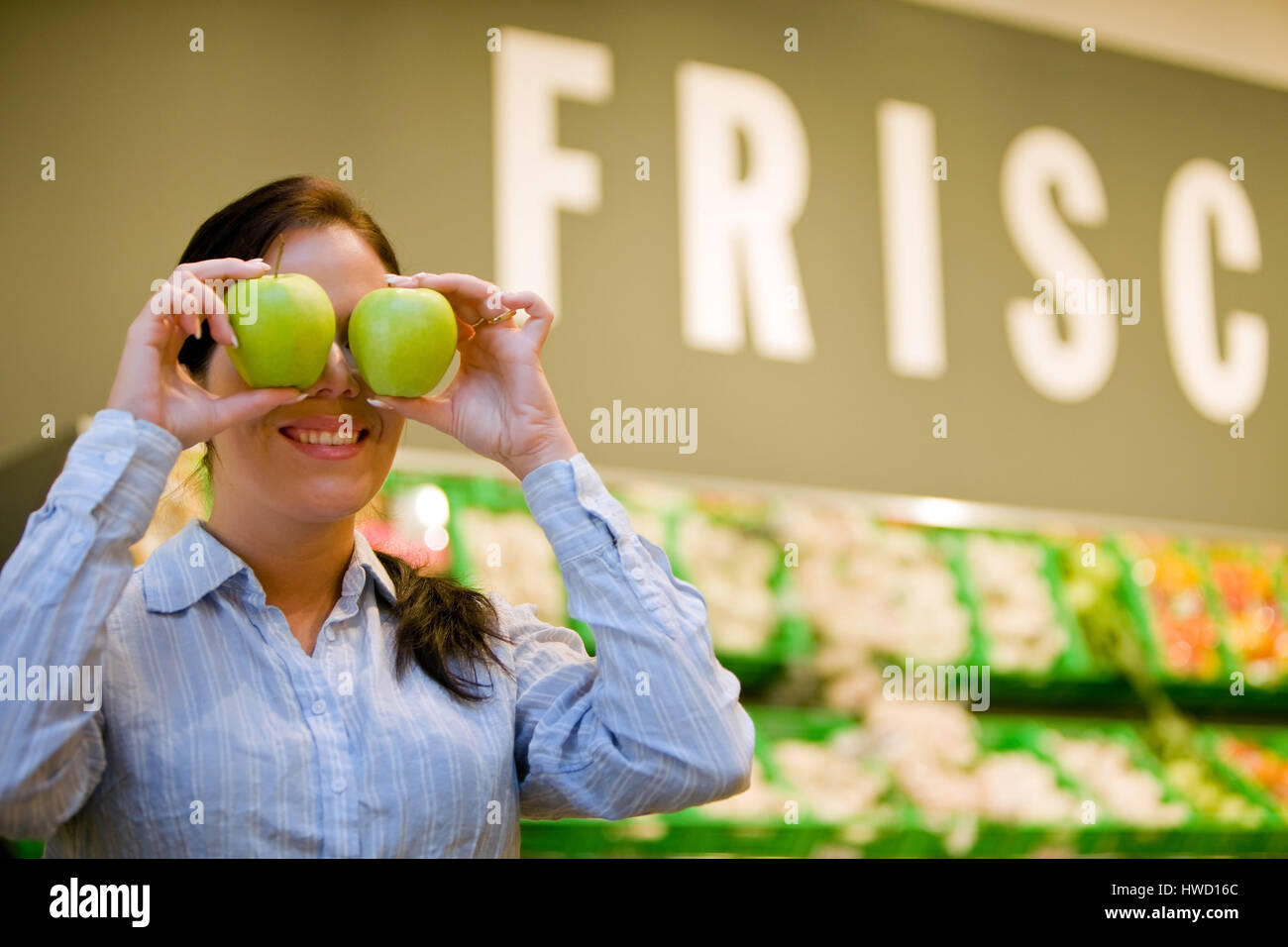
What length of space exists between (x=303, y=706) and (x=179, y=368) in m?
0.42

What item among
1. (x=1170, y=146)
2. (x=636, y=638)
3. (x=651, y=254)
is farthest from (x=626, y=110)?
(x=636, y=638)

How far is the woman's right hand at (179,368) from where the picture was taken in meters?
1.47

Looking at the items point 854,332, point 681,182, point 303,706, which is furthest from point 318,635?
point 854,332

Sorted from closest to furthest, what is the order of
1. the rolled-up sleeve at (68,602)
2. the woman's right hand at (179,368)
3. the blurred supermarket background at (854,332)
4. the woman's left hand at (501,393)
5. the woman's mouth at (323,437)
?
1. the rolled-up sleeve at (68,602)
2. the woman's right hand at (179,368)
3. the woman's mouth at (323,437)
4. the woman's left hand at (501,393)
5. the blurred supermarket background at (854,332)

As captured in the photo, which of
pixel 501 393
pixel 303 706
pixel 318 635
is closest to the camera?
pixel 303 706

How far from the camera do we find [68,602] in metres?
1.35

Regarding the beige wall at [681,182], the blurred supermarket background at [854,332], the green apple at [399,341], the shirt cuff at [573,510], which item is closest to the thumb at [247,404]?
the green apple at [399,341]

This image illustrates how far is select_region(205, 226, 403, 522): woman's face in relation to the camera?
5.15 feet

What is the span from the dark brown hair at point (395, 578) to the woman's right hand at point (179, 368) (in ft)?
0.58

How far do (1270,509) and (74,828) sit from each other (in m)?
5.11

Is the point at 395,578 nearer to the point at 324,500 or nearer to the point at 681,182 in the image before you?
the point at 324,500

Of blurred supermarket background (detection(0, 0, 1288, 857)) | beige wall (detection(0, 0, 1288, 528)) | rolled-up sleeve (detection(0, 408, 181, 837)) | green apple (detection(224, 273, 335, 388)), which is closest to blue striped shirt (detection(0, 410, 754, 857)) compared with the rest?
rolled-up sleeve (detection(0, 408, 181, 837))

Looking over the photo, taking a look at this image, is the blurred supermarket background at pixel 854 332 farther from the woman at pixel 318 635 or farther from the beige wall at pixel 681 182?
the woman at pixel 318 635

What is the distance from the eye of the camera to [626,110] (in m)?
4.55
